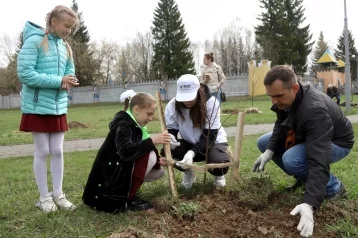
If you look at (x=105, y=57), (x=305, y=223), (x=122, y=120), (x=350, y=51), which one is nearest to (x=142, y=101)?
(x=122, y=120)

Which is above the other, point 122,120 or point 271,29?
point 271,29

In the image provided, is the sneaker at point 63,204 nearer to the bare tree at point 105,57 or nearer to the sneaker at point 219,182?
the sneaker at point 219,182

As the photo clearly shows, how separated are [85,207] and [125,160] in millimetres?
630

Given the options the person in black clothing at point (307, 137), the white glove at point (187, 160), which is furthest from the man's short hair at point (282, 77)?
the white glove at point (187, 160)

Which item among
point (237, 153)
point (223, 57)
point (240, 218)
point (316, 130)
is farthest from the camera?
point (223, 57)

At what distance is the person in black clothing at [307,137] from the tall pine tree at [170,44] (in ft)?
124

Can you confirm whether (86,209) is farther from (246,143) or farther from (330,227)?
(246,143)

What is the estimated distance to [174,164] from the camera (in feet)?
11.1

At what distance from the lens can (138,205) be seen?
10.7 ft

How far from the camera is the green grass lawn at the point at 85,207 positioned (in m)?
2.86

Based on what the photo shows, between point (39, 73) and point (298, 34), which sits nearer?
point (39, 73)

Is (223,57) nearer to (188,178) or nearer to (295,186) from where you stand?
(188,178)

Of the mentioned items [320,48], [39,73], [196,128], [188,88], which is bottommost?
[196,128]

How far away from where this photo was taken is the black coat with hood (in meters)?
3.10
